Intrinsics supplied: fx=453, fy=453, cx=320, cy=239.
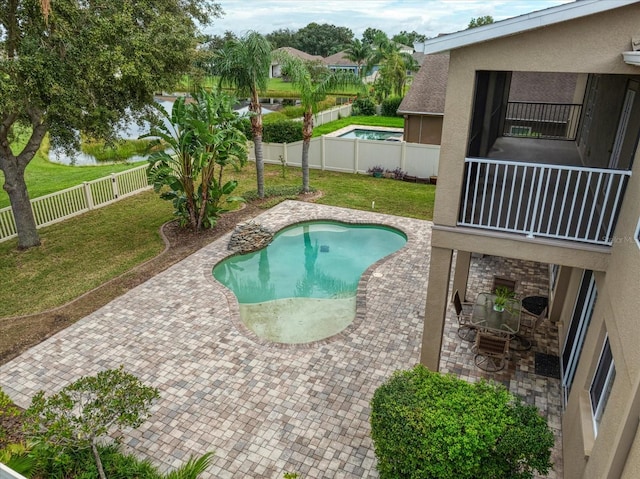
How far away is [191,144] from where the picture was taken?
1521 cm

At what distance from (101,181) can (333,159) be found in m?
11.6

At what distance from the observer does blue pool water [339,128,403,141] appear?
34.5 m

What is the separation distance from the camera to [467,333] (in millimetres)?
10820

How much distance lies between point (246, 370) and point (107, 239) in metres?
9.35

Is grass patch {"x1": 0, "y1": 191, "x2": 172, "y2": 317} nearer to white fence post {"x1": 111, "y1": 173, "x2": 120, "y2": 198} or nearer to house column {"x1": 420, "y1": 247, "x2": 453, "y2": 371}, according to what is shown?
white fence post {"x1": 111, "y1": 173, "x2": 120, "y2": 198}

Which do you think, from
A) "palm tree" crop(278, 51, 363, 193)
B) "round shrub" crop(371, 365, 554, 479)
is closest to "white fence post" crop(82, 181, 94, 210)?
"palm tree" crop(278, 51, 363, 193)

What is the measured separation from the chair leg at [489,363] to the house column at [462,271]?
7.62ft

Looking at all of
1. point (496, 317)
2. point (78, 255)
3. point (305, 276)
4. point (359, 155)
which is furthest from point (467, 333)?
point (359, 155)

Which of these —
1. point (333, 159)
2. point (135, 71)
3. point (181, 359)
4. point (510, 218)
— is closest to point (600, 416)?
point (510, 218)

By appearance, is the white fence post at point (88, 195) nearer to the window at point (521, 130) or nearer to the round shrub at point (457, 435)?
the round shrub at point (457, 435)

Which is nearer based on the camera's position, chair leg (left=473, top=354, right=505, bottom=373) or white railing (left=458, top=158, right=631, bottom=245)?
white railing (left=458, top=158, right=631, bottom=245)

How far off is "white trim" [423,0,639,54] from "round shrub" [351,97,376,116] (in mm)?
39082

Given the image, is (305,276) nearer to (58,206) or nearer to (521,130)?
(58,206)

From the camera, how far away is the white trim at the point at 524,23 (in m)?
5.69
